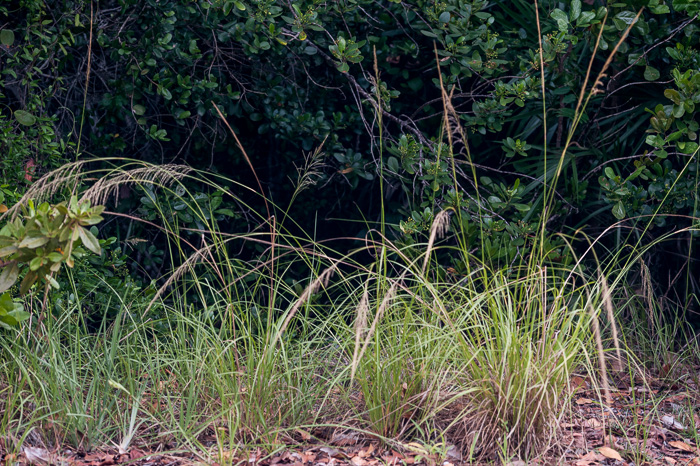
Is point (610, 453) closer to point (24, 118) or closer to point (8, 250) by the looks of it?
point (8, 250)

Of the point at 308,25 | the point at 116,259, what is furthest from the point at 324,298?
the point at 308,25

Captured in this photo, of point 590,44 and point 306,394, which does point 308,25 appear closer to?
point 590,44

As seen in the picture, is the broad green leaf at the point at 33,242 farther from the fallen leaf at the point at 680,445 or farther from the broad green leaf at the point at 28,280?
the fallen leaf at the point at 680,445

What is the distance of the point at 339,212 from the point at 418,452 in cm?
275

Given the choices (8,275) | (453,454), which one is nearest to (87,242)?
(8,275)

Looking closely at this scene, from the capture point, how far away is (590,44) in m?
3.90

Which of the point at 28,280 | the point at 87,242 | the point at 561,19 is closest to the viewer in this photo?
the point at 87,242

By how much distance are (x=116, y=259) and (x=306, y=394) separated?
1.58 m

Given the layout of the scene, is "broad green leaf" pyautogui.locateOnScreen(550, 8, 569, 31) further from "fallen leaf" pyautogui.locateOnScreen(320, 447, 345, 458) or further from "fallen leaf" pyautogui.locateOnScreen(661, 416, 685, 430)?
"fallen leaf" pyautogui.locateOnScreen(320, 447, 345, 458)

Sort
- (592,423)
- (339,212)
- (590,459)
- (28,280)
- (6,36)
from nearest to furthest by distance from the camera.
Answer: (28,280) < (590,459) < (592,423) < (6,36) < (339,212)

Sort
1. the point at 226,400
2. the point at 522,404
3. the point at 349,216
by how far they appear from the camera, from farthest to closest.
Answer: the point at 349,216
the point at 226,400
the point at 522,404

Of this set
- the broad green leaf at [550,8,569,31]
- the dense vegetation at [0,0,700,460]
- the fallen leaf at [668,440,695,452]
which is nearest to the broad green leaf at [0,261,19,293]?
the dense vegetation at [0,0,700,460]

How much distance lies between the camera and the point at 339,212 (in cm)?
494

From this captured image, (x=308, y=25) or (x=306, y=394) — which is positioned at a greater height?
(x=308, y=25)
